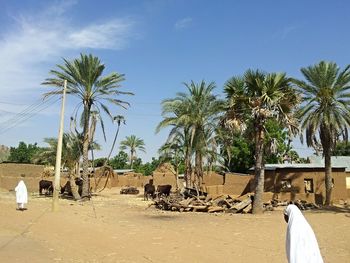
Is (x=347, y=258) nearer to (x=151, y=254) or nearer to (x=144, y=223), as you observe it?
(x=151, y=254)

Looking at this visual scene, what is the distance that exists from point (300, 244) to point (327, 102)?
25993 mm

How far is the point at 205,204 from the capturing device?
91.7 feet

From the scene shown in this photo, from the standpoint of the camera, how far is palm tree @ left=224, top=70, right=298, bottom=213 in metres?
25.5

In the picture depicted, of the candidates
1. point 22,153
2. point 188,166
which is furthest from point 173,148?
point 22,153

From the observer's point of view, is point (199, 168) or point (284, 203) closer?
point (284, 203)

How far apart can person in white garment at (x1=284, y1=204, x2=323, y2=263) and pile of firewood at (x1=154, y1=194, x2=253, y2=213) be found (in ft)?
67.8

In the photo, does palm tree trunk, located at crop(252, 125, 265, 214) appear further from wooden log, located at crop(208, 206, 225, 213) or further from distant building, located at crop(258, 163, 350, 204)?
distant building, located at crop(258, 163, 350, 204)

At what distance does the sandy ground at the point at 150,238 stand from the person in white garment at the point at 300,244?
17.2ft

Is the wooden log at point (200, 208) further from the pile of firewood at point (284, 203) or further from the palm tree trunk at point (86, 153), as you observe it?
the palm tree trunk at point (86, 153)

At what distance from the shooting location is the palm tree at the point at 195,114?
3394 cm

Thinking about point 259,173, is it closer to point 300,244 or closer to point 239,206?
point 239,206

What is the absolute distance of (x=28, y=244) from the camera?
1356cm

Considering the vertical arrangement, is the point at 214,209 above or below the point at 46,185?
below

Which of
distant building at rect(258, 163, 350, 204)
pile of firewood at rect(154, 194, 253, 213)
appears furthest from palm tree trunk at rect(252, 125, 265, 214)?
distant building at rect(258, 163, 350, 204)
